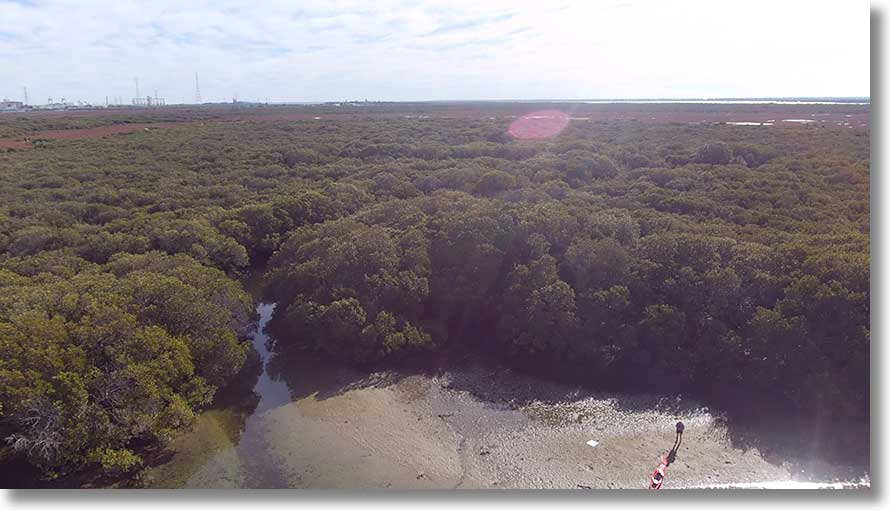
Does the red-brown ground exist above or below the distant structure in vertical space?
below

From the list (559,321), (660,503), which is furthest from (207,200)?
(660,503)

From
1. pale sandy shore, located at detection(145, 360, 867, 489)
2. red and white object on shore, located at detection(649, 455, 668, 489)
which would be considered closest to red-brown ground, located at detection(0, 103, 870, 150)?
pale sandy shore, located at detection(145, 360, 867, 489)

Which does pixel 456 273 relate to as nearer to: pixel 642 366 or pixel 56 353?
pixel 642 366

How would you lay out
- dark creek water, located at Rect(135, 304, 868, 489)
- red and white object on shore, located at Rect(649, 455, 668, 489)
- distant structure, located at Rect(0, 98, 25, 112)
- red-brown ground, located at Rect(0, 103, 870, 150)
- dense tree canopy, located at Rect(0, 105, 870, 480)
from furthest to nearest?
distant structure, located at Rect(0, 98, 25, 112) < red-brown ground, located at Rect(0, 103, 870, 150) < dense tree canopy, located at Rect(0, 105, 870, 480) < dark creek water, located at Rect(135, 304, 868, 489) < red and white object on shore, located at Rect(649, 455, 668, 489)

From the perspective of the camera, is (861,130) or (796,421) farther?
(861,130)

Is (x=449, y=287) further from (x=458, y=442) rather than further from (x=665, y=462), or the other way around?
(x=665, y=462)

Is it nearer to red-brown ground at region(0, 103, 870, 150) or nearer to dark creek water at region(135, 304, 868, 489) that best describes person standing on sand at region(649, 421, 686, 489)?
dark creek water at region(135, 304, 868, 489)

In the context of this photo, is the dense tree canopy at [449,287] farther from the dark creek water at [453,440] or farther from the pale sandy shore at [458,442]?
the pale sandy shore at [458,442]

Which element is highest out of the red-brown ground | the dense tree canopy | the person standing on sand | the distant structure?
the distant structure

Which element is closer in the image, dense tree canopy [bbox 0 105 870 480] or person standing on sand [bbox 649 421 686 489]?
person standing on sand [bbox 649 421 686 489]
